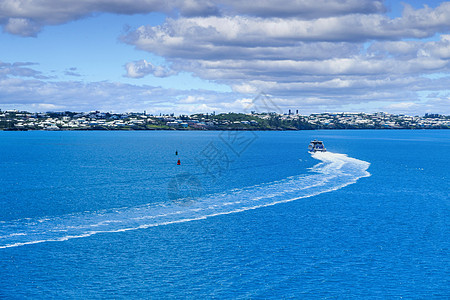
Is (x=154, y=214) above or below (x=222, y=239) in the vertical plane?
above

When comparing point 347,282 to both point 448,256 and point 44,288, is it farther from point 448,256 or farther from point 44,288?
point 44,288

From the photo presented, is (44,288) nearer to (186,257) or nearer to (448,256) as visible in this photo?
(186,257)

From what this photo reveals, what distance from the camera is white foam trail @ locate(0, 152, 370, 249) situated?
169 ft

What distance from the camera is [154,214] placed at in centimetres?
A: 6256

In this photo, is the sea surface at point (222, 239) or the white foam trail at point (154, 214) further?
the white foam trail at point (154, 214)

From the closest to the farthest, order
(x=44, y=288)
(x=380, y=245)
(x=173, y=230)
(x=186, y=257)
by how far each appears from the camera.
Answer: (x=44, y=288)
(x=186, y=257)
(x=380, y=245)
(x=173, y=230)

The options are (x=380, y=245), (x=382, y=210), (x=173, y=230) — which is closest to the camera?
(x=380, y=245)

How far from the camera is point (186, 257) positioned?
45719mm

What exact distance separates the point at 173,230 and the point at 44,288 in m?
19.5

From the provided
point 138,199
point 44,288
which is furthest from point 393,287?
point 138,199

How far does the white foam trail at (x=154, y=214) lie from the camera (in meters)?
51.4

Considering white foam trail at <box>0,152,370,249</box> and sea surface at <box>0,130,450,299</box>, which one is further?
white foam trail at <box>0,152,370,249</box>

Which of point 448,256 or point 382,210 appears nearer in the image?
point 448,256

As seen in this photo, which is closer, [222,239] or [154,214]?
[222,239]
